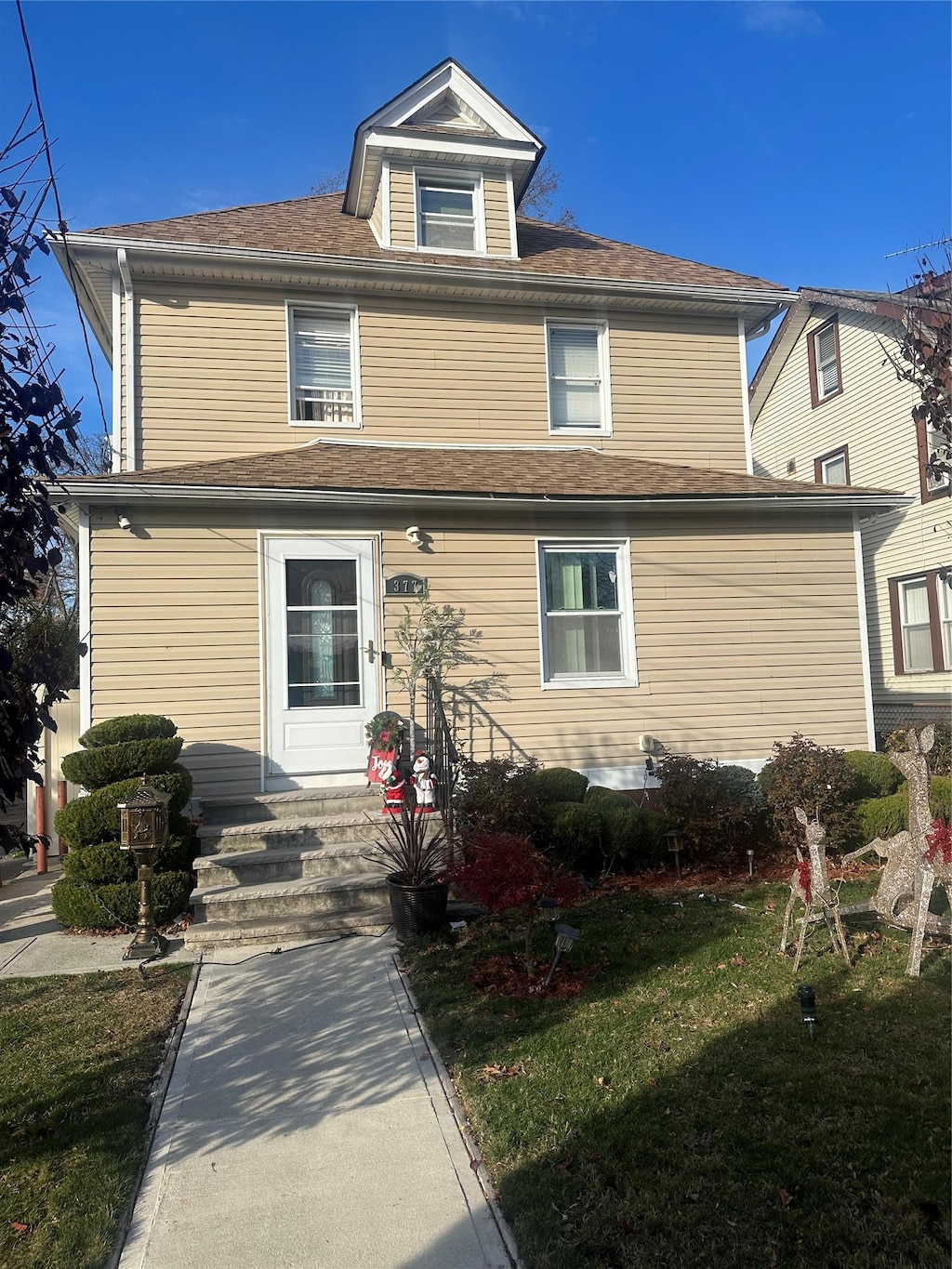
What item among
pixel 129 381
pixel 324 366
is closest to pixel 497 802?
pixel 324 366

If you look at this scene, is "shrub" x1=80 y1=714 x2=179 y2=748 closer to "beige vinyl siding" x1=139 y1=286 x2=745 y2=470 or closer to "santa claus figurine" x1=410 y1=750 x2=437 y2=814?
"santa claus figurine" x1=410 y1=750 x2=437 y2=814

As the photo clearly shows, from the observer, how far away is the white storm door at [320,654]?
898 centimetres

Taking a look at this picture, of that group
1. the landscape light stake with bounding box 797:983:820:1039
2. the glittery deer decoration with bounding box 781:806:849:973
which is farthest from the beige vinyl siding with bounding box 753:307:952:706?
the landscape light stake with bounding box 797:983:820:1039

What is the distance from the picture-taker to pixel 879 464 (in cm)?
1722

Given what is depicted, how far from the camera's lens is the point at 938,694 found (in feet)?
51.5

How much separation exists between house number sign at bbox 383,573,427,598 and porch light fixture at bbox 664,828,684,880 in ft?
11.9

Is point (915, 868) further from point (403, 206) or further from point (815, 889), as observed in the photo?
point (403, 206)

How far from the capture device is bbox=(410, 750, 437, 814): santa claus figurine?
8062mm

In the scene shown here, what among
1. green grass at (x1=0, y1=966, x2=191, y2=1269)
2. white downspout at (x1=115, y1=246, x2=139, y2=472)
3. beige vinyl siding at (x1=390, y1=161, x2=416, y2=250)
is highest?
beige vinyl siding at (x1=390, y1=161, x2=416, y2=250)

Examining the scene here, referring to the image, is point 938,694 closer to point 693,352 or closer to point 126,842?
point 693,352

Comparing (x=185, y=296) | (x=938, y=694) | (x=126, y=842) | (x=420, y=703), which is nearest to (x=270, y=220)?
(x=185, y=296)

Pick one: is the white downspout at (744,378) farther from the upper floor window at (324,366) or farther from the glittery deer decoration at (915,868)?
the glittery deer decoration at (915,868)

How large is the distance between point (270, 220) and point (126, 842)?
28.1 feet

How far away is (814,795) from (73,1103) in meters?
6.59
